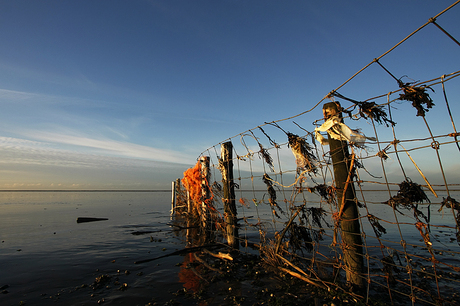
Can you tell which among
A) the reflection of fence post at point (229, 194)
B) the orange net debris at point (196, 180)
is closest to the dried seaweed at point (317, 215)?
the reflection of fence post at point (229, 194)

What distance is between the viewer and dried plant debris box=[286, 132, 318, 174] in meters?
4.65

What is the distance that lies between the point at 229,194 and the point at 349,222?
14.1 feet

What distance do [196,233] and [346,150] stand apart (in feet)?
28.8

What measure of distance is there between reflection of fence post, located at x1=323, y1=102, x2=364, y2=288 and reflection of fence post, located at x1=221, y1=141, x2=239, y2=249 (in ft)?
13.1

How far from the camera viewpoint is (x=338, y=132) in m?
3.96

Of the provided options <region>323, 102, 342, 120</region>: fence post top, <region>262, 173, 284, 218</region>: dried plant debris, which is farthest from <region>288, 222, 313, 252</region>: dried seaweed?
<region>323, 102, 342, 120</region>: fence post top

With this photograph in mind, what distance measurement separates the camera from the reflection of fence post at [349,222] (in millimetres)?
3899

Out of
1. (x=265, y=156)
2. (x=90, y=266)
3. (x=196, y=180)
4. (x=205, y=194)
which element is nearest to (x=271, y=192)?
(x=265, y=156)

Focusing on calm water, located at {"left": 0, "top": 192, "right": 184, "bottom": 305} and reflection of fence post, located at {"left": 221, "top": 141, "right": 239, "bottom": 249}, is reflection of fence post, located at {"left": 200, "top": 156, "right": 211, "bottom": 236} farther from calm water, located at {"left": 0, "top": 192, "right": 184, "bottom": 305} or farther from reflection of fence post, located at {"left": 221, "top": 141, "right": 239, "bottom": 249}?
reflection of fence post, located at {"left": 221, "top": 141, "right": 239, "bottom": 249}

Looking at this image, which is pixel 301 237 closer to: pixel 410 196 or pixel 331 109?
pixel 410 196

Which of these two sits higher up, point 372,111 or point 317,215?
point 372,111

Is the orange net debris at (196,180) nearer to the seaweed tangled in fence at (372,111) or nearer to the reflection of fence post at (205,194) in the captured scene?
the reflection of fence post at (205,194)

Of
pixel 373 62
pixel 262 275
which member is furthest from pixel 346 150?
pixel 262 275

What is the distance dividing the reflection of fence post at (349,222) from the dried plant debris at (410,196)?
748 mm
